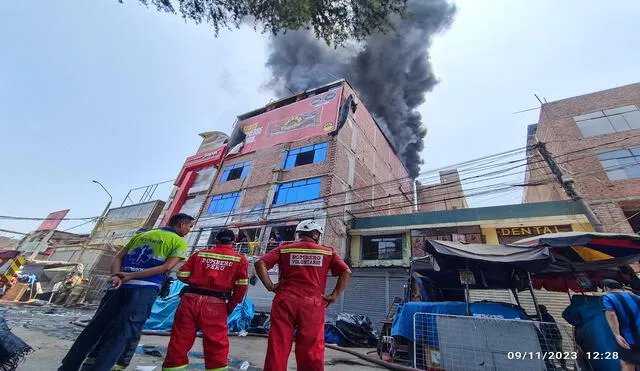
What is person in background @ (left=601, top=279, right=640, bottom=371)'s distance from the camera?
3.23 metres

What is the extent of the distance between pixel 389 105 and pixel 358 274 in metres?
21.1

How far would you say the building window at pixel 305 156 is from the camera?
18.0m

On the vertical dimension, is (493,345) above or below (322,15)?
below

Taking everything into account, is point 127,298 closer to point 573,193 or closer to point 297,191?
point 573,193

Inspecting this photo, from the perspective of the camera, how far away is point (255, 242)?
15.7 m

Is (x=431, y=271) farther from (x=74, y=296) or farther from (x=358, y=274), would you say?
(x=74, y=296)

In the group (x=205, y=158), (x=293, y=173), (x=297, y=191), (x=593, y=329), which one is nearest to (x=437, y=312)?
(x=593, y=329)

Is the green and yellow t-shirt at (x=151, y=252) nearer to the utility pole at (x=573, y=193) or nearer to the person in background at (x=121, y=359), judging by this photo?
the person in background at (x=121, y=359)

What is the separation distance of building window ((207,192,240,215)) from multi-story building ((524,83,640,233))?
17.6 metres

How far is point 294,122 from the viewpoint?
837 inches

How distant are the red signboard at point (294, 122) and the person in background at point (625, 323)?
16.3 meters

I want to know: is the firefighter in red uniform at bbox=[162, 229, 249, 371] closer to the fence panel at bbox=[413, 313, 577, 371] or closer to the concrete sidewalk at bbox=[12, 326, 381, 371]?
the concrete sidewalk at bbox=[12, 326, 381, 371]

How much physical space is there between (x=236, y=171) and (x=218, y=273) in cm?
1996

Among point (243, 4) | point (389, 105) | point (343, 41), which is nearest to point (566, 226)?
point (343, 41)
